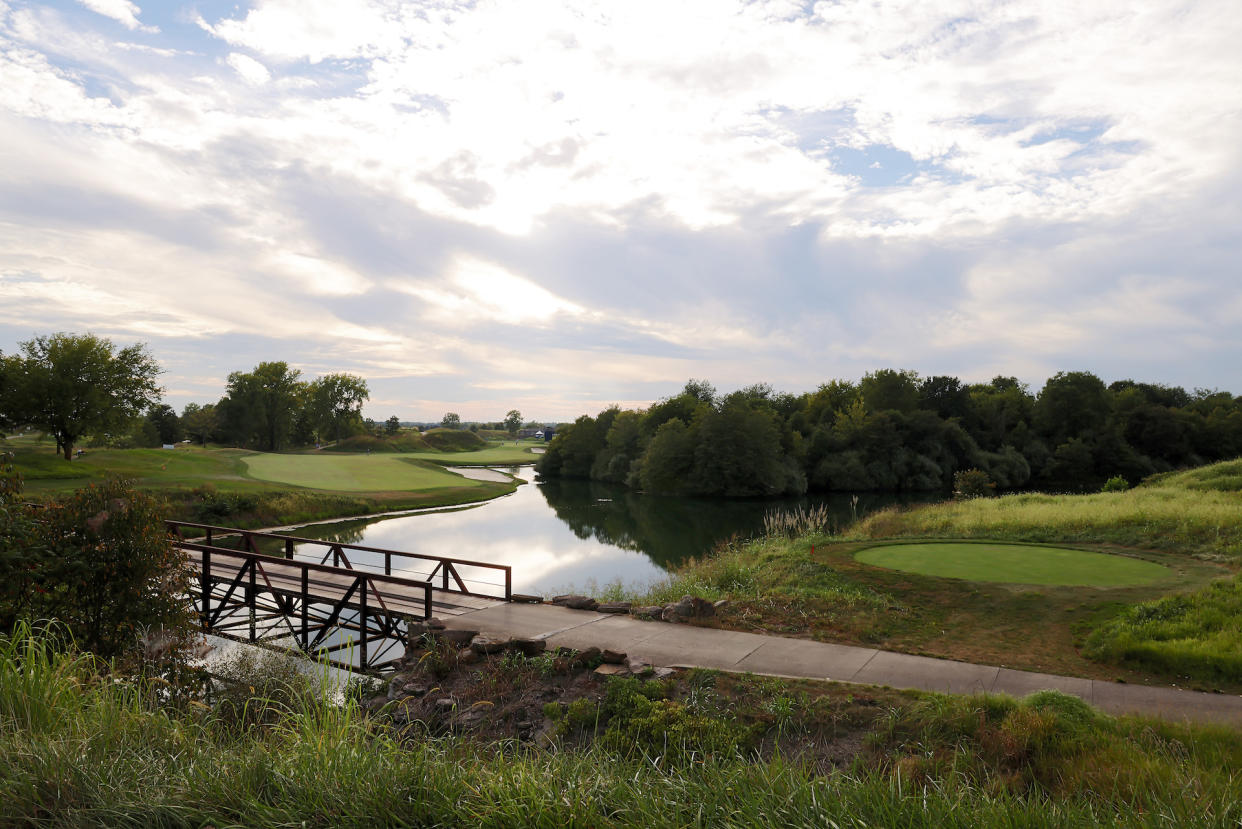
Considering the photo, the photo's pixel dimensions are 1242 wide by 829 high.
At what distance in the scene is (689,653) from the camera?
8750 millimetres

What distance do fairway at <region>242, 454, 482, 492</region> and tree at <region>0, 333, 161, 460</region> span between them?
866 cm

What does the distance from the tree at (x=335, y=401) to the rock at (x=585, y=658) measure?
102707 mm

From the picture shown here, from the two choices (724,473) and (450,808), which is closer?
(450,808)

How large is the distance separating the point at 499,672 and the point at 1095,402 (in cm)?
7623

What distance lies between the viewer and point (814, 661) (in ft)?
27.4

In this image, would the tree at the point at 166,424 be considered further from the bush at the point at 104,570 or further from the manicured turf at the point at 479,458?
the bush at the point at 104,570

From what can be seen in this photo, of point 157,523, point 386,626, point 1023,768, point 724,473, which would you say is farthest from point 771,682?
point 724,473

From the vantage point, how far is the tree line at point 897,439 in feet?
179

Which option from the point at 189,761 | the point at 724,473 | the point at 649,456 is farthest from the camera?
the point at 649,456

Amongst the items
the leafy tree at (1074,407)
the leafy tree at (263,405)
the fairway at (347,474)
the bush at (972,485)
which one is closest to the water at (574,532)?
the bush at (972,485)

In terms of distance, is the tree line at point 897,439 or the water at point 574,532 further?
the tree line at point 897,439

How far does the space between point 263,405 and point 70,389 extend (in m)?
46.5

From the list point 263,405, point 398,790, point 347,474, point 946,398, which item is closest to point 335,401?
point 263,405

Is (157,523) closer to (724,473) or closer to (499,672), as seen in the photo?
(499,672)
